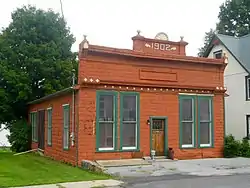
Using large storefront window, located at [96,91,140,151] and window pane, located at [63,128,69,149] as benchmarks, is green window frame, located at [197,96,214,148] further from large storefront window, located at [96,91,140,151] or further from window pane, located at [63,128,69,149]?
window pane, located at [63,128,69,149]

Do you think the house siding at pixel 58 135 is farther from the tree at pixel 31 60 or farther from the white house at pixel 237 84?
the white house at pixel 237 84

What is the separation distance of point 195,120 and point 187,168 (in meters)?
4.78

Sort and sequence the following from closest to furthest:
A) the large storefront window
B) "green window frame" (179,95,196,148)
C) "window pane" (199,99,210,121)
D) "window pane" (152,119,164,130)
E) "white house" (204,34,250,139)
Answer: the large storefront window, "window pane" (152,119,164,130), "green window frame" (179,95,196,148), "window pane" (199,99,210,121), "white house" (204,34,250,139)

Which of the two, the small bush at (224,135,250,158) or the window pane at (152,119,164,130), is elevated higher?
the window pane at (152,119,164,130)

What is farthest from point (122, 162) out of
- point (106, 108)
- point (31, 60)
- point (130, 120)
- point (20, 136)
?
point (31, 60)

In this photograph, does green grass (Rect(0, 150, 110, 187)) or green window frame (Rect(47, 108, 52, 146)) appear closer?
green grass (Rect(0, 150, 110, 187))

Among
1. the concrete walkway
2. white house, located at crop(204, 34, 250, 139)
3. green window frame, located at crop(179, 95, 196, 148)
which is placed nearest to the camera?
the concrete walkway

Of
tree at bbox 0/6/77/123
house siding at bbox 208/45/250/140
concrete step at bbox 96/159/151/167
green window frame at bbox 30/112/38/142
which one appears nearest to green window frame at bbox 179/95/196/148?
concrete step at bbox 96/159/151/167

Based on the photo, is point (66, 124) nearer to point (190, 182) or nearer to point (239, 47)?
point (190, 182)

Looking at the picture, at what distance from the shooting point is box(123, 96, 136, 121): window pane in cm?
1994

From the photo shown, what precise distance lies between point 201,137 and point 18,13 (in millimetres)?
20380

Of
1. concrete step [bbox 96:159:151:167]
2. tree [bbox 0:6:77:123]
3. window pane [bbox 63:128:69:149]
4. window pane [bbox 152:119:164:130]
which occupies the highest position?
tree [bbox 0:6:77:123]

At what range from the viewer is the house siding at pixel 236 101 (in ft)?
92.3

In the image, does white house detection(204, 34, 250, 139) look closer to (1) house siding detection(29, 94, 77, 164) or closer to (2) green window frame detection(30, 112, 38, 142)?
(1) house siding detection(29, 94, 77, 164)
